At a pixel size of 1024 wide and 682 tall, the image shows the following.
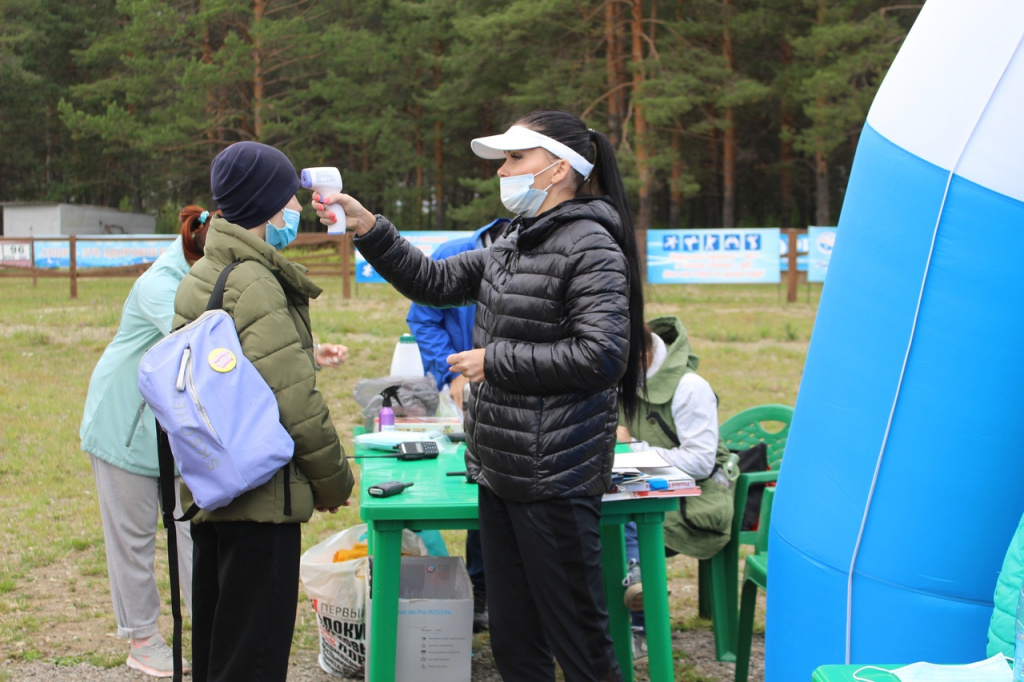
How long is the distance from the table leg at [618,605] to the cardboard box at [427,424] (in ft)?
2.66

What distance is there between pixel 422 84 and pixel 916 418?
31027 mm

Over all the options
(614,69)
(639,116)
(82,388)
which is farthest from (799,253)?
(82,388)

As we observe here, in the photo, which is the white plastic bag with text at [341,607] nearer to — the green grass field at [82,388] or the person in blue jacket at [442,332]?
the green grass field at [82,388]

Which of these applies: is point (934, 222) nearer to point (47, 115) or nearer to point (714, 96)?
point (714, 96)

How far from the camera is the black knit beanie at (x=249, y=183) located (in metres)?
2.41

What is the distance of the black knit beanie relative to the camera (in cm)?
241

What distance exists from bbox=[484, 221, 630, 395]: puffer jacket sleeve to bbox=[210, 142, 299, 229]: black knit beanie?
0.70 meters

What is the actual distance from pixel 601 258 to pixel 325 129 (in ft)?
93.3

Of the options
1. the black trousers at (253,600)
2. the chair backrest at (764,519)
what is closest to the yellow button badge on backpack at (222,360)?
the black trousers at (253,600)

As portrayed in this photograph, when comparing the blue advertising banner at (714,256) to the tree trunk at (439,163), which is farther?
the tree trunk at (439,163)

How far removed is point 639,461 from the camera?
9.75 ft

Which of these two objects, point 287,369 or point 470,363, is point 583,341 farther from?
point 287,369

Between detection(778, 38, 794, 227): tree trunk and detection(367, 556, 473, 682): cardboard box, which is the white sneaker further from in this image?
detection(778, 38, 794, 227): tree trunk

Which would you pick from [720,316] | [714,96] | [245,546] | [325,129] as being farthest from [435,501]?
[325,129]
